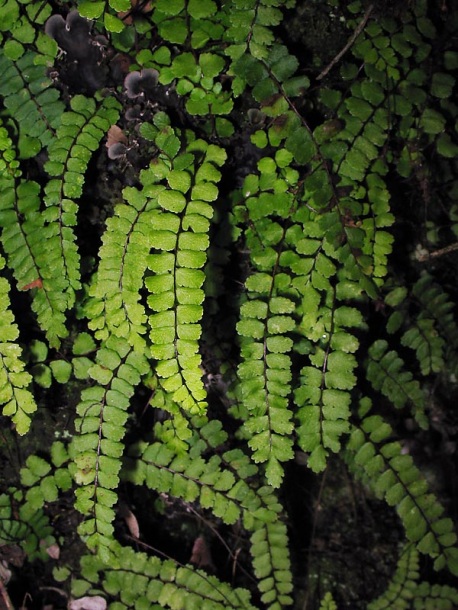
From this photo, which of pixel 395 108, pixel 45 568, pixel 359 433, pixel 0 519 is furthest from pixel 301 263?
pixel 45 568

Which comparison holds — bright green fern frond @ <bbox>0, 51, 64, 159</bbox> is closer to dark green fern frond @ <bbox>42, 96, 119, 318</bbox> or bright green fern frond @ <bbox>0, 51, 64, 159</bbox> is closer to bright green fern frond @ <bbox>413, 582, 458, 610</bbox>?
dark green fern frond @ <bbox>42, 96, 119, 318</bbox>

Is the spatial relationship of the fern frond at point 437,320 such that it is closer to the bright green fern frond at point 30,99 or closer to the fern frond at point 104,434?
the fern frond at point 104,434

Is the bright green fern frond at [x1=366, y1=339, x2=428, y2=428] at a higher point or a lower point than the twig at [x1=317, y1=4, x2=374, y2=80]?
lower

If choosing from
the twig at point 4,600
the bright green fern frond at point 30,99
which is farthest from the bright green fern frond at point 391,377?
the twig at point 4,600

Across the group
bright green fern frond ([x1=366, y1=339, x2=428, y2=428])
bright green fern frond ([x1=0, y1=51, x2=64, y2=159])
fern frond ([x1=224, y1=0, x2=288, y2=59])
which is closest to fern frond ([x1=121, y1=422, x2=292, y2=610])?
bright green fern frond ([x1=366, y1=339, x2=428, y2=428])

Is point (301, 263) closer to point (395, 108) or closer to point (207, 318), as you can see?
point (207, 318)

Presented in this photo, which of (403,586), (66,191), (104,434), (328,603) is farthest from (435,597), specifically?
(66,191)
